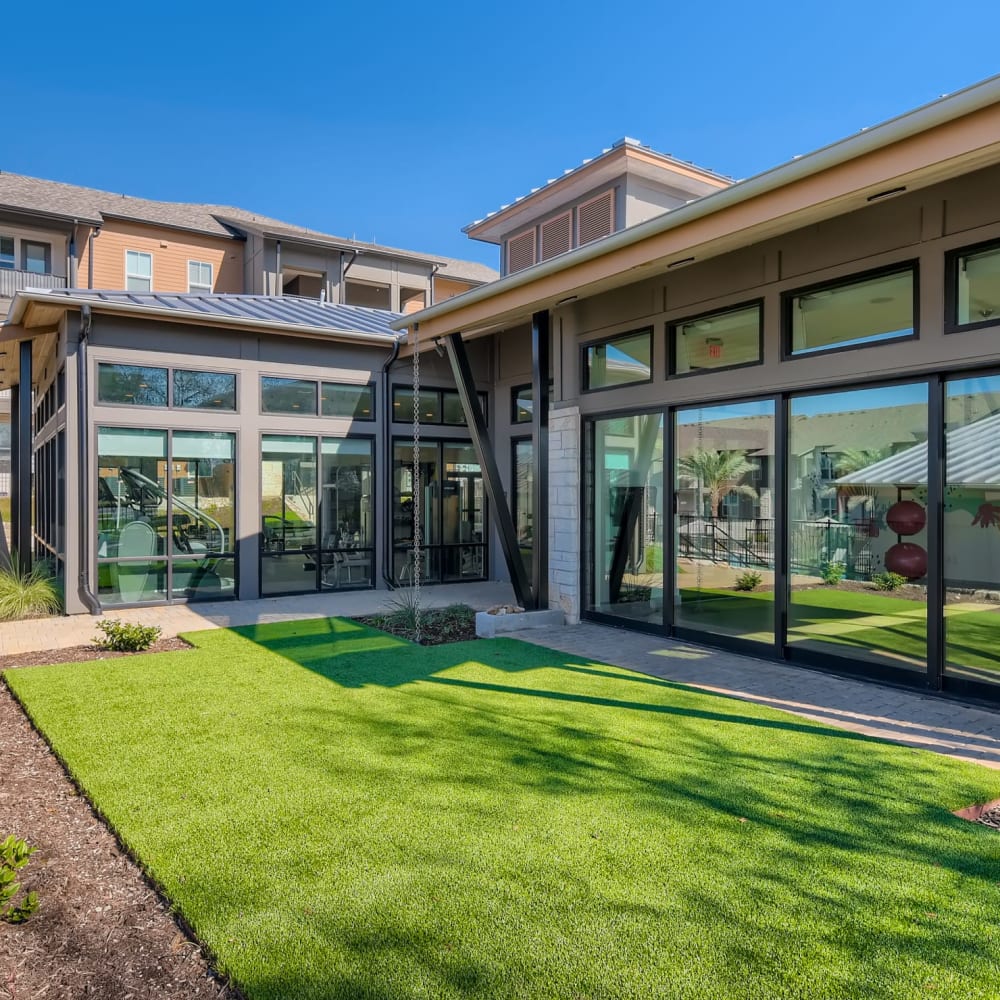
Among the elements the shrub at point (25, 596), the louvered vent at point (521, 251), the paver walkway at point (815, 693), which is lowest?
the paver walkway at point (815, 693)

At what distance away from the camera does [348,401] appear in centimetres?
1144

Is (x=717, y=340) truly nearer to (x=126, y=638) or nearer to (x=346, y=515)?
(x=346, y=515)

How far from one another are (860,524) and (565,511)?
3388mm

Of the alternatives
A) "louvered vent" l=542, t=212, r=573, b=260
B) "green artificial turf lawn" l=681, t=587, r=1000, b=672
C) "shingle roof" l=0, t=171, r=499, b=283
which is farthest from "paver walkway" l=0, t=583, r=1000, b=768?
"shingle roof" l=0, t=171, r=499, b=283

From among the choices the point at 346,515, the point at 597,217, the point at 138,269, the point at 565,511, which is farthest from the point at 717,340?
the point at 138,269

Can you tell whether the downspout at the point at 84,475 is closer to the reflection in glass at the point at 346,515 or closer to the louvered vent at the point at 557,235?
the reflection in glass at the point at 346,515

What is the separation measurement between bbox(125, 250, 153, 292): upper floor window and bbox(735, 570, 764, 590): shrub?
19.0m

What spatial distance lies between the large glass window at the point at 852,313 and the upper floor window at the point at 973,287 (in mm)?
278

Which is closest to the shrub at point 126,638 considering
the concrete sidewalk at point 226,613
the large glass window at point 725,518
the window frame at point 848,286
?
the concrete sidewalk at point 226,613

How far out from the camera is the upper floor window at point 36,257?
64.2 ft

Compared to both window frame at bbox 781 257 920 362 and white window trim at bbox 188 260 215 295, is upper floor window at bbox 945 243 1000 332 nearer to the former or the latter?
window frame at bbox 781 257 920 362

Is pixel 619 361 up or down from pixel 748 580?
up

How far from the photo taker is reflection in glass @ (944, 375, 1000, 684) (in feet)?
17.6

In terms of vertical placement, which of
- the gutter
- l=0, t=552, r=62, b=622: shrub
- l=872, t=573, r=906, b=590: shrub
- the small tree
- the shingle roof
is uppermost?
the shingle roof
